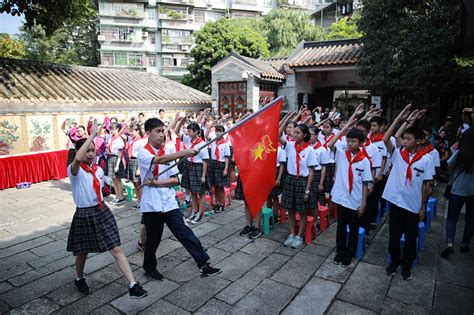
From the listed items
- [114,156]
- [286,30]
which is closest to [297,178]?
[114,156]

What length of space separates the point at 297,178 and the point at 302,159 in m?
0.30

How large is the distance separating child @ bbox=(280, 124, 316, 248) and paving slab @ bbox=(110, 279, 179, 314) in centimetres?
198

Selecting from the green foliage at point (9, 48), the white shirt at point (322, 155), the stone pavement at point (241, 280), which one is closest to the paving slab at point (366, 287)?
the stone pavement at point (241, 280)

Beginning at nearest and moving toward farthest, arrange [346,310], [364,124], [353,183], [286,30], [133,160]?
[346,310] → [353,183] → [364,124] → [133,160] → [286,30]

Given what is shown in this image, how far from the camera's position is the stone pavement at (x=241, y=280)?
11.4 feet

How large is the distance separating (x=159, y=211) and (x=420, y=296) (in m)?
3.18

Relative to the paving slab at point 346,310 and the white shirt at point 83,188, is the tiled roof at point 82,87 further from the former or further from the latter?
the paving slab at point 346,310

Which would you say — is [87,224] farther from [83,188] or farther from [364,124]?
[364,124]

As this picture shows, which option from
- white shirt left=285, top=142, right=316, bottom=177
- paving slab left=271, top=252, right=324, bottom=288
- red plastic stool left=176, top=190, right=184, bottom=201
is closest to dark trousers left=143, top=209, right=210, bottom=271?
paving slab left=271, top=252, right=324, bottom=288

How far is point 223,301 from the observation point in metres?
3.57

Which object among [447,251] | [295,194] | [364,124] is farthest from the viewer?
[364,124]

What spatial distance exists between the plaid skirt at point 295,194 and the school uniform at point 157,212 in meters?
1.57

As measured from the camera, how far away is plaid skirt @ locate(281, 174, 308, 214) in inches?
187

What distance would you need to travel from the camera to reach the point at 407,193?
388 cm
